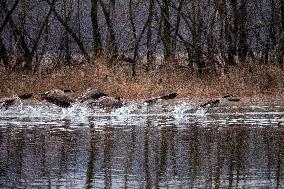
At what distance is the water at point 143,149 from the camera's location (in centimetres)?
723

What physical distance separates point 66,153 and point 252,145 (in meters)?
2.20

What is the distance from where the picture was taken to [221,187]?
22.1 feet

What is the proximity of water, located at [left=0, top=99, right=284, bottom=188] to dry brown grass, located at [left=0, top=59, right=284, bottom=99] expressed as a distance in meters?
4.27

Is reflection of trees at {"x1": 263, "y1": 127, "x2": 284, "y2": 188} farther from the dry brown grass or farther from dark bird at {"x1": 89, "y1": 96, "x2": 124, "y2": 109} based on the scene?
the dry brown grass

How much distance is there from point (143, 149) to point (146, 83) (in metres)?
11.0

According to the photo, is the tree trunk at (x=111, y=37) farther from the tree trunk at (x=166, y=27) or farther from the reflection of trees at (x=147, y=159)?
the reflection of trees at (x=147, y=159)

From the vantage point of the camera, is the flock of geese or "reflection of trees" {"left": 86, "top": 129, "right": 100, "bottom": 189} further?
the flock of geese

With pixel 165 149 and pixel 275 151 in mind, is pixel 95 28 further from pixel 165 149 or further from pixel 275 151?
pixel 275 151

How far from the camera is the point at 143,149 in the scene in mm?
9539

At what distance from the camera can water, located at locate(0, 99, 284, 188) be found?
285 inches

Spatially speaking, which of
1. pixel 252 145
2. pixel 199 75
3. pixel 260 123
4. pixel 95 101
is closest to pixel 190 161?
pixel 252 145

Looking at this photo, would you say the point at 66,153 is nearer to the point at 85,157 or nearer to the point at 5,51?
the point at 85,157

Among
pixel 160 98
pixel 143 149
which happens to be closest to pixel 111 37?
pixel 160 98

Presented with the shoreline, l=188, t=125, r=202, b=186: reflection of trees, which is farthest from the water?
the shoreline
